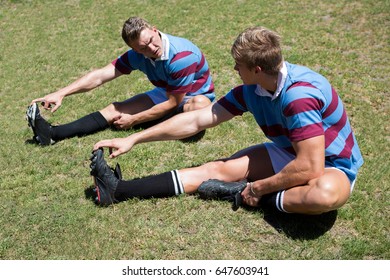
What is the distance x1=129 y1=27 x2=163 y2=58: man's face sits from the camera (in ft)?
14.5

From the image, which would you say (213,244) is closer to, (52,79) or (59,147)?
(59,147)

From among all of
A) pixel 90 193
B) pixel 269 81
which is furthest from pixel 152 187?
pixel 269 81

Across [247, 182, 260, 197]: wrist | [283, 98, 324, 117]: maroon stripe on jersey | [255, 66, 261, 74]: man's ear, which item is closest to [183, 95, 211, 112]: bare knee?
[247, 182, 260, 197]: wrist

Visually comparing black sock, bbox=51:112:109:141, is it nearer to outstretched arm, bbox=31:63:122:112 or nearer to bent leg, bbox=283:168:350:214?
outstretched arm, bbox=31:63:122:112

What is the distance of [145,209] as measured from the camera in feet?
12.3

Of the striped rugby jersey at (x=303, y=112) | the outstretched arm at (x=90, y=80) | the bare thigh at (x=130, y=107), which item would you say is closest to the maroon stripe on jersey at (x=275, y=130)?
the striped rugby jersey at (x=303, y=112)

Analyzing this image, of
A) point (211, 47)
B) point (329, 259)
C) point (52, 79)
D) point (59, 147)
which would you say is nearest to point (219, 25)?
point (211, 47)

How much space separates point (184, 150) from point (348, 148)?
179 centimetres

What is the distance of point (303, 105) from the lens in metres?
3.03

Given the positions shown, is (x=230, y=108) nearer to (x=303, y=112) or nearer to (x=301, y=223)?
(x=303, y=112)

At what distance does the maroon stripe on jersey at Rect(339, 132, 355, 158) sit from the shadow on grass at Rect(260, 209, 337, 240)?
1.73ft

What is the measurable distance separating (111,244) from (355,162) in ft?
6.08

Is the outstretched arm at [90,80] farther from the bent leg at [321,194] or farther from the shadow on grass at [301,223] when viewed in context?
the bent leg at [321,194]

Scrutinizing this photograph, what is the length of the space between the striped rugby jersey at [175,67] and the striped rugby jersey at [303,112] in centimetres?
123
